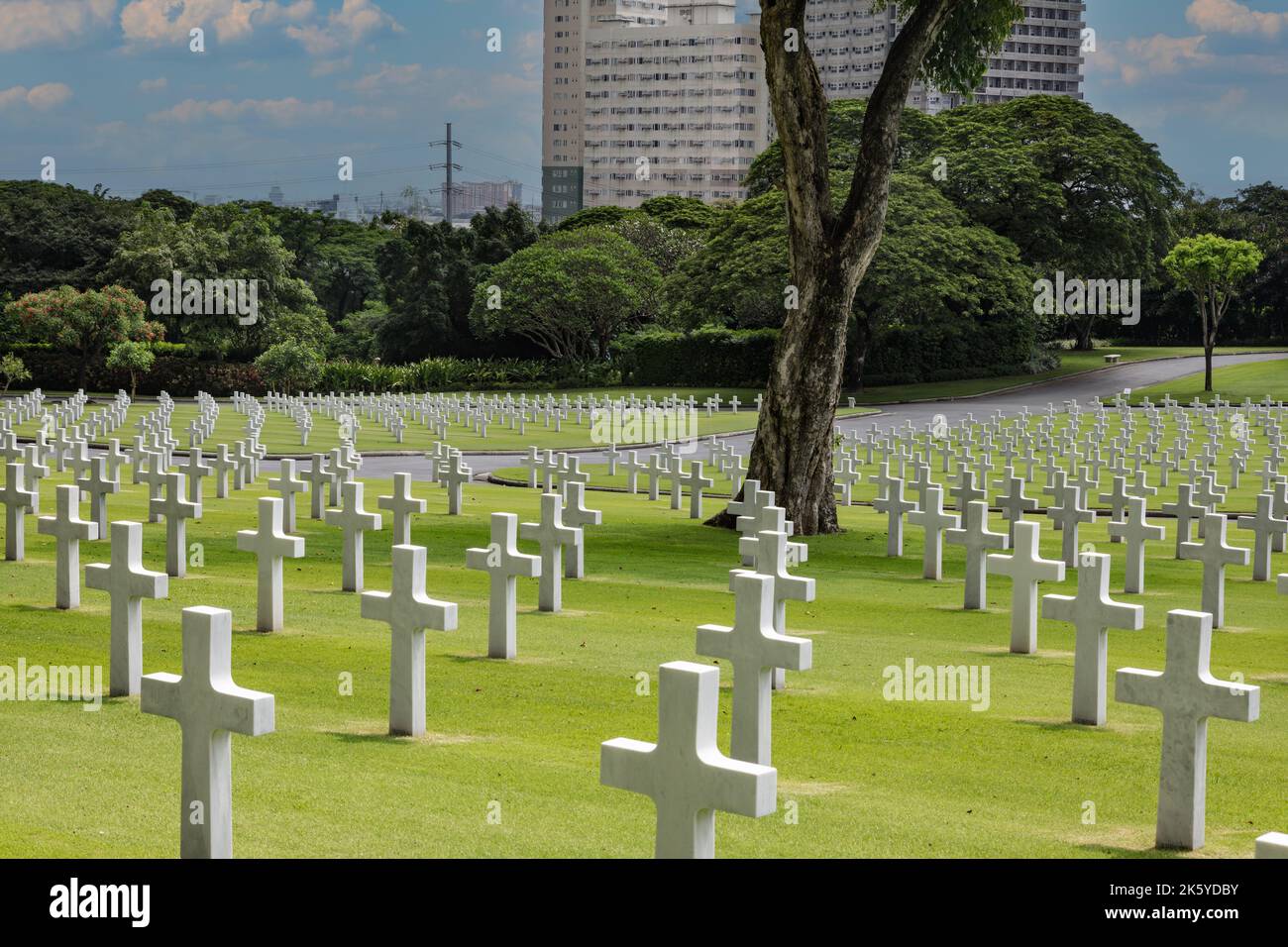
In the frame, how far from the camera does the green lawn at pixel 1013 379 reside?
52.9m

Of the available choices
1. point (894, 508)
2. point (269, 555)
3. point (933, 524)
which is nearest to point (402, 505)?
point (269, 555)

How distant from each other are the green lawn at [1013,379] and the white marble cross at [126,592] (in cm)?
4486

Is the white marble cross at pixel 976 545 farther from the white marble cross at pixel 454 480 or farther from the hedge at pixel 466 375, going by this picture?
the hedge at pixel 466 375

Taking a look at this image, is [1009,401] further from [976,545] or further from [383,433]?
[976,545]

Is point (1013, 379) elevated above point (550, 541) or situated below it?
above

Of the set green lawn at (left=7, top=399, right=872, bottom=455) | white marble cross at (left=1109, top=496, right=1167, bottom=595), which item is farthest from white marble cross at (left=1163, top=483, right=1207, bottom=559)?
green lawn at (left=7, top=399, right=872, bottom=455)

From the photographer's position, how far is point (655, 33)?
15838 cm

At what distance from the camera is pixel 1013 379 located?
192 ft

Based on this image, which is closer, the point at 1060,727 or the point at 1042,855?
the point at 1042,855

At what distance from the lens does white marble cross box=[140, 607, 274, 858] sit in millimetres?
4641

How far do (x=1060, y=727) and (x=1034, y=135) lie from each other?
53.0 m

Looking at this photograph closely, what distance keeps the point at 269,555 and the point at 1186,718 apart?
19.4ft

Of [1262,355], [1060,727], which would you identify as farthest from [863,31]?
[1060,727]
